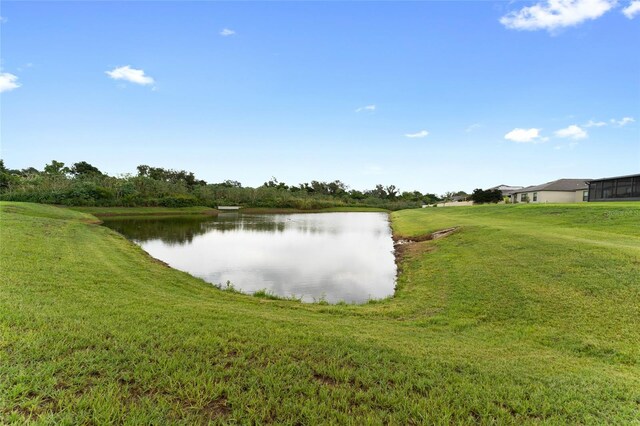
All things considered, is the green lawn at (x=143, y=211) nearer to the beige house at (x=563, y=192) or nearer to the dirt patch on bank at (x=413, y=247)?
the dirt patch on bank at (x=413, y=247)

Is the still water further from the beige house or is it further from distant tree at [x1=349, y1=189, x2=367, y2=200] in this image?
distant tree at [x1=349, y1=189, x2=367, y2=200]

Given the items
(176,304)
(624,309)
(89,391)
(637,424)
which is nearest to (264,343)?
(89,391)

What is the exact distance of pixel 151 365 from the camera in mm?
3688

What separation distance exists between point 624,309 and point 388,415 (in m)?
6.53

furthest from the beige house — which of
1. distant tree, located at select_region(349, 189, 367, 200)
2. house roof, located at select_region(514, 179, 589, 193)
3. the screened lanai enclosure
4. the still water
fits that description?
distant tree, located at select_region(349, 189, 367, 200)

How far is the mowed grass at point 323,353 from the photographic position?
311cm

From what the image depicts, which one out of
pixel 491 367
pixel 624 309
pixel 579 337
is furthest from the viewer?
pixel 624 309

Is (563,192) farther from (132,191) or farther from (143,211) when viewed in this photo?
(132,191)

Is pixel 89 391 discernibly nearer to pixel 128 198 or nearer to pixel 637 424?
pixel 637 424

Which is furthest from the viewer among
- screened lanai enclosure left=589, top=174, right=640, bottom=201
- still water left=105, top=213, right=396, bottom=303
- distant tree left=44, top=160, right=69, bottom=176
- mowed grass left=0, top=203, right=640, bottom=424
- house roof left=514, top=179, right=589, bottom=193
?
distant tree left=44, top=160, right=69, bottom=176

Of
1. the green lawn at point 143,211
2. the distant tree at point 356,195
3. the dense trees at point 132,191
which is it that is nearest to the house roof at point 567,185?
the dense trees at point 132,191

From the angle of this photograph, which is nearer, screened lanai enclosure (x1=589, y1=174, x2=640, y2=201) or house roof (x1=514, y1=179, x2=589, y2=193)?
screened lanai enclosure (x1=589, y1=174, x2=640, y2=201)

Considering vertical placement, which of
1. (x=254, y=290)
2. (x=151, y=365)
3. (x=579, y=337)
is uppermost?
(x=151, y=365)

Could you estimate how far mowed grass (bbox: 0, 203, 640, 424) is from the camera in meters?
3.11
